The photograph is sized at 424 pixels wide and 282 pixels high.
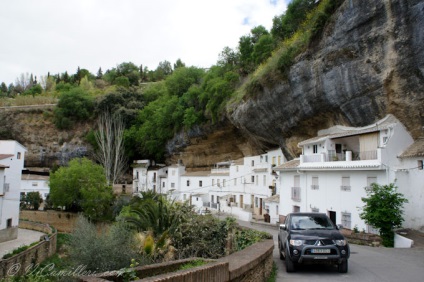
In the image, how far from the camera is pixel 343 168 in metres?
23.3

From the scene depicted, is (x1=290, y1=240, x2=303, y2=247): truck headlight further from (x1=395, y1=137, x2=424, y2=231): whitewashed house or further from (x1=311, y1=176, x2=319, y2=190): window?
(x1=311, y1=176, x2=319, y2=190): window

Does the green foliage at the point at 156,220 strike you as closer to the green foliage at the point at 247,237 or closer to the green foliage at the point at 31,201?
the green foliage at the point at 247,237

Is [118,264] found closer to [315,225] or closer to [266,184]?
[315,225]

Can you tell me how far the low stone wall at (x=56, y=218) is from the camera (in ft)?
138

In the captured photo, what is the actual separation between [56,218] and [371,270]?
40918 mm

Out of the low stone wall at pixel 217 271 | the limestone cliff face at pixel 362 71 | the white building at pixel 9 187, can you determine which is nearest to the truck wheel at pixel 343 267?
the low stone wall at pixel 217 271

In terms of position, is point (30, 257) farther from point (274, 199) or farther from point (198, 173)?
point (198, 173)

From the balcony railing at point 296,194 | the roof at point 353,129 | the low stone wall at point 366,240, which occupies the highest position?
the roof at point 353,129

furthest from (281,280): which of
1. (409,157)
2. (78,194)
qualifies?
(78,194)

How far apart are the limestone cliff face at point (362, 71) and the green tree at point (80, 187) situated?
22104 millimetres

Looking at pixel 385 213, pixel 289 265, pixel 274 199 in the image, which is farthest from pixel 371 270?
pixel 274 199

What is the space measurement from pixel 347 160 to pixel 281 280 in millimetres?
16531

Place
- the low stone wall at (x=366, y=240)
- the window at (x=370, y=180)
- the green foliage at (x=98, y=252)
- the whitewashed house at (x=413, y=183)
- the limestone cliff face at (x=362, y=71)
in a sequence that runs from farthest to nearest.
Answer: the window at (x=370, y=180), the limestone cliff face at (x=362, y=71), the whitewashed house at (x=413, y=183), the low stone wall at (x=366, y=240), the green foliage at (x=98, y=252)

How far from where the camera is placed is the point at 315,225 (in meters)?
10.3
